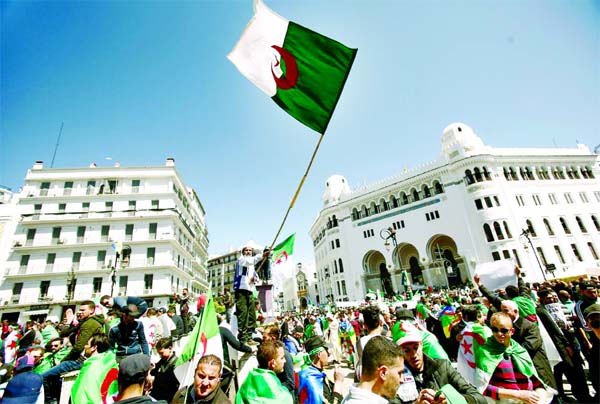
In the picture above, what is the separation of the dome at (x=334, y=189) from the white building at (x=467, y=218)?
3919 mm

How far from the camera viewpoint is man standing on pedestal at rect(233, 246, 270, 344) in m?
5.34

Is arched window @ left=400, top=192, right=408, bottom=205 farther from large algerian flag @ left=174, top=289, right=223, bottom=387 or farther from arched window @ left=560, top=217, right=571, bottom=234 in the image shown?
large algerian flag @ left=174, top=289, right=223, bottom=387

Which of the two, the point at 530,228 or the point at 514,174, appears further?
the point at 514,174

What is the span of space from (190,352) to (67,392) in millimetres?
2520


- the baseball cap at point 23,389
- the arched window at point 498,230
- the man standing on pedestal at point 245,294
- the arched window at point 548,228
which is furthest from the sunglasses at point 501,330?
the arched window at point 548,228

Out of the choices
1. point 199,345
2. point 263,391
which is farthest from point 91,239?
point 263,391

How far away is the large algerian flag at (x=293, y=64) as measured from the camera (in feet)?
12.1

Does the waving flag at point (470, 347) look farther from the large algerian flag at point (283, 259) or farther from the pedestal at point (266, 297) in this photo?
the pedestal at point (266, 297)

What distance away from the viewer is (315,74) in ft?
12.5

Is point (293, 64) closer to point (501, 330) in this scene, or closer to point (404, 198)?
point (501, 330)

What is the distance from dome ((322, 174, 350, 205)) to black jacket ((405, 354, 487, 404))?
139 ft

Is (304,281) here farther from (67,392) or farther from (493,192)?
(67,392)

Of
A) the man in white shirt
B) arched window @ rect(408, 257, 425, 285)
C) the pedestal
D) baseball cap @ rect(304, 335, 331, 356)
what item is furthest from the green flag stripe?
arched window @ rect(408, 257, 425, 285)

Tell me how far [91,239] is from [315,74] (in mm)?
32916
